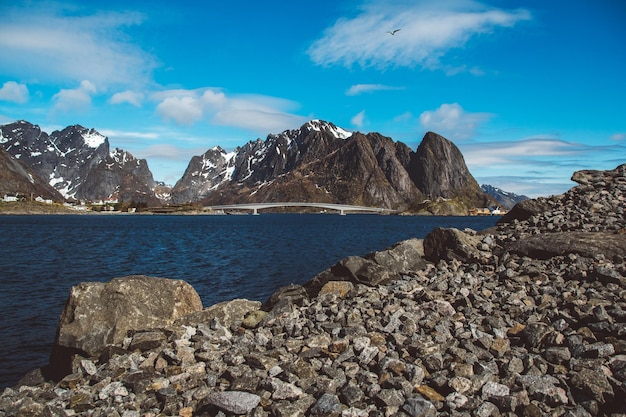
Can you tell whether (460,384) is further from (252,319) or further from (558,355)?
(252,319)

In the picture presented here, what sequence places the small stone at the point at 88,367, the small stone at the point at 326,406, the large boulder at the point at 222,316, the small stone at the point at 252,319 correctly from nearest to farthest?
the small stone at the point at 326,406
the small stone at the point at 88,367
the small stone at the point at 252,319
the large boulder at the point at 222,316

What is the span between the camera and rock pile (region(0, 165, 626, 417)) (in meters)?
9.08

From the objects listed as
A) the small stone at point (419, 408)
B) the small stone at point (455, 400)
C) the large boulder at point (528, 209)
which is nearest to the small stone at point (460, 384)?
the small stone at point (455, 400)

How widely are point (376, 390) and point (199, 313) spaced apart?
9377mm

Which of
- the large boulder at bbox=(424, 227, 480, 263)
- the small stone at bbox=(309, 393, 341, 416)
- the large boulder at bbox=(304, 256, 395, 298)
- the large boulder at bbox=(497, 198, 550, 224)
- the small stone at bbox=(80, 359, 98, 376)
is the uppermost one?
the large boulder at bbox=(497, 198, 550, 224)

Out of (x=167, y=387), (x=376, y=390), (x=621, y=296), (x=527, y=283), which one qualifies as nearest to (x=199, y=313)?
(x=167, y=387)

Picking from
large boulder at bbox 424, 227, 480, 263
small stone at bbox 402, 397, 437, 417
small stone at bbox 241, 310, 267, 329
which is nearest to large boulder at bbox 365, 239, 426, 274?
large boulder at bbox 424, 227, 480, 263

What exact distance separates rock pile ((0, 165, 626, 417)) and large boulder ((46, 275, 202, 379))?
548mm

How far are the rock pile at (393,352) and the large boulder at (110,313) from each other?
0.55m

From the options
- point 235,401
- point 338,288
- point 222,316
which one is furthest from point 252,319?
point 235,401

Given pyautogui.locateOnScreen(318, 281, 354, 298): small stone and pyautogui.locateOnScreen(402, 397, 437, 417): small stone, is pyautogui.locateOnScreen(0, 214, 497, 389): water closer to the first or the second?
pyautogui.locateOnScreen(318, 281, 354, 298): small stone

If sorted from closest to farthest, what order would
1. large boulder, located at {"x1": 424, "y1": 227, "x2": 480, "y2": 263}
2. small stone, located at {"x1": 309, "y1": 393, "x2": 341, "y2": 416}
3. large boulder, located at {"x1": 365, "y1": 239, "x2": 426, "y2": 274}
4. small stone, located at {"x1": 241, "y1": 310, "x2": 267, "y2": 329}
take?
small stone, located at {"x1": 309, "y1": 393, "x2": 341, "y2": 416} < small stone, located at {"x1": 241, "y1": 310, "x2": 267, "y2": 329} < large boulder, located at {"x1": 365, "y1": 239, "x2": 426, "y2": 274} < large boulder, located at {"x1": 424, "y1": 227, "x2": 480, "y2": 263}

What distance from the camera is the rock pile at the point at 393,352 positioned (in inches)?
357

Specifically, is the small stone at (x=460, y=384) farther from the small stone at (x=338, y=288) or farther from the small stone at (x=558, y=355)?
the small stone at (x=338, y=288)
